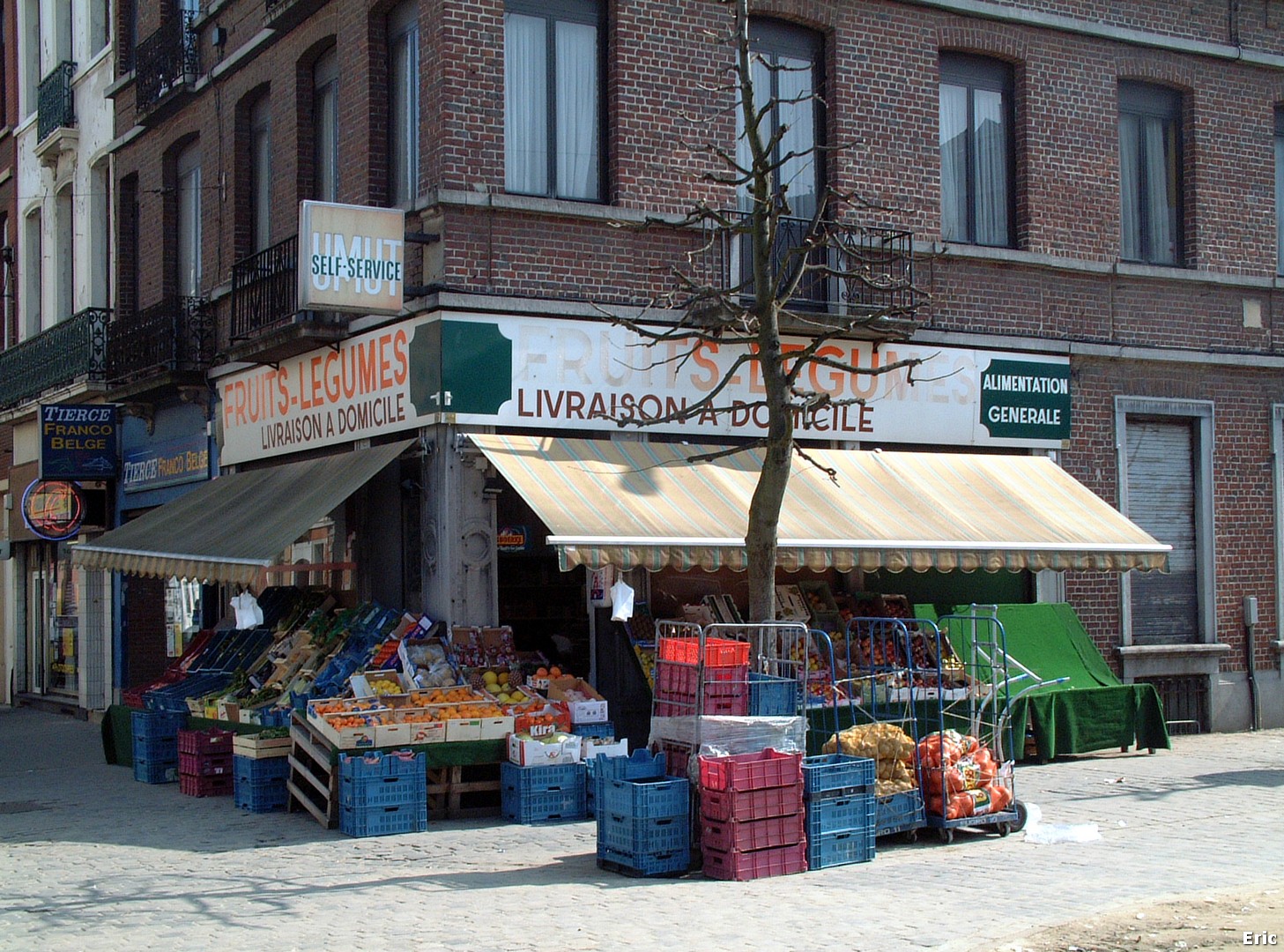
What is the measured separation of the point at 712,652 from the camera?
10.3 metres

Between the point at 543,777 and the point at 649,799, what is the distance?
94.7 inches

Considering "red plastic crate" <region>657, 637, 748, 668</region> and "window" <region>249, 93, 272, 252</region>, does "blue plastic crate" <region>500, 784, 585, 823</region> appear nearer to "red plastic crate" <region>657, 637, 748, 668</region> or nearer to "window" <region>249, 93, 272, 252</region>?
"red plastic crate" <region>657, 637, 748, 668</region>

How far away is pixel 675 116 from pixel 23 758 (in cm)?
1024

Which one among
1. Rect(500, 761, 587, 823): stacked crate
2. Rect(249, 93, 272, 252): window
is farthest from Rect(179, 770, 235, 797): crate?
Rect(249, 93, 272, 252): window

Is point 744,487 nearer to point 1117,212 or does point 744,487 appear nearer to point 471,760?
point 471,760

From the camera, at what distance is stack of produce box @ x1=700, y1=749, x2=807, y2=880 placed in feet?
29.9

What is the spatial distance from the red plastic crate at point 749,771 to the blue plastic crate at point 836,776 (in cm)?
10

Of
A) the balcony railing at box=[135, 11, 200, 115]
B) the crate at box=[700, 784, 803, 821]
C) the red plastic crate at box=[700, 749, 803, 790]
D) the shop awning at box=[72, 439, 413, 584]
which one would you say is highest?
the balcony railing at box=[135, 11, 200, 115]

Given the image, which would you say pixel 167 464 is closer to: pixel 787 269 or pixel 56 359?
pixel 56 359

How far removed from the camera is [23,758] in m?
16.8

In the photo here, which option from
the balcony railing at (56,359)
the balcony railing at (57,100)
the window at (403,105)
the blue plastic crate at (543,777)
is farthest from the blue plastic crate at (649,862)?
the balcony railing at (57,100)

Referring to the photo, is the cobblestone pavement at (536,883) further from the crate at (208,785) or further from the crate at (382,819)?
the crate at (208,785)

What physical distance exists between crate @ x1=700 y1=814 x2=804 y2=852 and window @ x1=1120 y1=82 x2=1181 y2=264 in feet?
34.0

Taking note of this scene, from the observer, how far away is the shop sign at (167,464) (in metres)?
18.5
